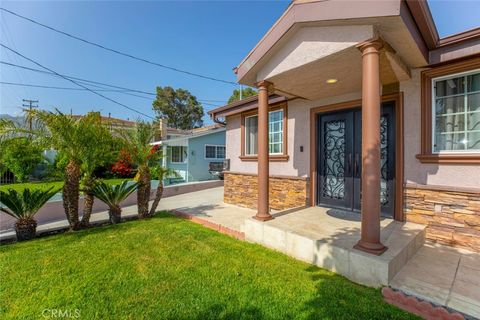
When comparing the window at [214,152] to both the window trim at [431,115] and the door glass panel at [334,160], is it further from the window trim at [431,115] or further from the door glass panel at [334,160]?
the window trim at [431,115]

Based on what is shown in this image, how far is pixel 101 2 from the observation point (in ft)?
29.5

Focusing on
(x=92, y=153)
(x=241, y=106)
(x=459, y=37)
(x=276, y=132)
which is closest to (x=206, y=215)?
(x=276, y=132)

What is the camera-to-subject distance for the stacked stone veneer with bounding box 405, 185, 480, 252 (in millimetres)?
3893

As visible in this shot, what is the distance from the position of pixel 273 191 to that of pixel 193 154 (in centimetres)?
1088

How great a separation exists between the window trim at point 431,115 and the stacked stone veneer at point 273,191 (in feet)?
9.06

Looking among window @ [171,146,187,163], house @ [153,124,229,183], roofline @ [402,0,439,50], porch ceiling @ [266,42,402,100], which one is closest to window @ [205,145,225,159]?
house @ [153,124,229,183]

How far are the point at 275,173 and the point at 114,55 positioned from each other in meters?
13.3

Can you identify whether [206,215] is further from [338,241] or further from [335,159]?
[338,241]

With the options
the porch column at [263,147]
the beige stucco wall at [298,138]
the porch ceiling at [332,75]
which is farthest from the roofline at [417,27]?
the beige stucco wall at [298,138]

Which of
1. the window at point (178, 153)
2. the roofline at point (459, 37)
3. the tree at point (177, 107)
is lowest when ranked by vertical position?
the window at point (178, 153)

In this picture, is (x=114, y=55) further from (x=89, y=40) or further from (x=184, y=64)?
(x=184, y=64)

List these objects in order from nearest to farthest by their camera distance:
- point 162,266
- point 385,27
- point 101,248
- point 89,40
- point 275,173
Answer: point 385,27
point 162,266
point 101,248
point 275,173
point 89,40

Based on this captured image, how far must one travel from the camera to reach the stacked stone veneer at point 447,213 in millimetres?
3893

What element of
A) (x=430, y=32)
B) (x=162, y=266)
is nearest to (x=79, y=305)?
(x=162, y=266)
